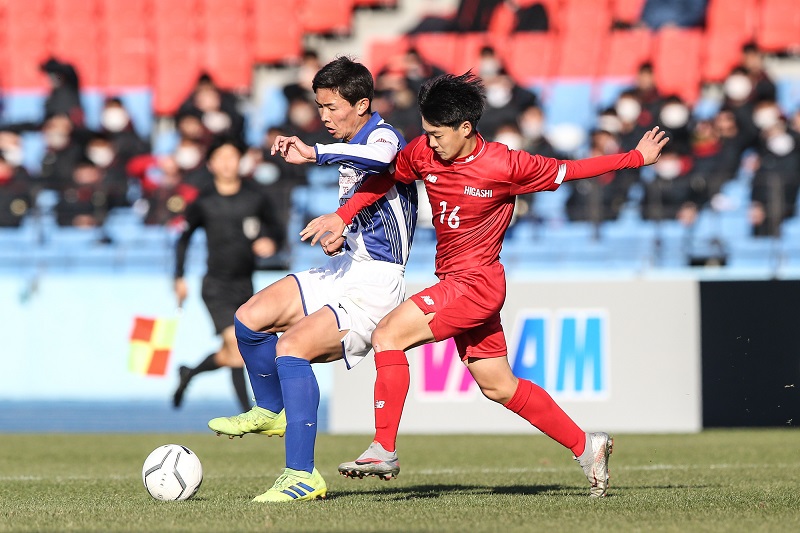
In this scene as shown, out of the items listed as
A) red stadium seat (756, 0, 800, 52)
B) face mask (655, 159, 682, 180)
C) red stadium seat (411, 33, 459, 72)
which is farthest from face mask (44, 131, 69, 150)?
red stadium seat (756, 0, 800, 52)

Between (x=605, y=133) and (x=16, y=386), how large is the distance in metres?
6.82

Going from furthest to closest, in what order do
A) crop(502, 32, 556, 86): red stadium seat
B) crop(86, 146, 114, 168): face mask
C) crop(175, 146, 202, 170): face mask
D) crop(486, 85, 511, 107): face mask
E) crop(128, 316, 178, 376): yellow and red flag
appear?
crop(502, 32, 556, 86): red stadium seat
crop(86, 146, 114, 168): face mask
crop(175, 146, 202, 170): face mask
crop(486, 85, 511, 107): face mask
crop(128, 316, 178, 376): yellow and red flag

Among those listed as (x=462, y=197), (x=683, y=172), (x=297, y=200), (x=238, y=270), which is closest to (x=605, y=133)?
(x=683, y=172)

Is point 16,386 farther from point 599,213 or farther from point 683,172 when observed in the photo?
point 683,172

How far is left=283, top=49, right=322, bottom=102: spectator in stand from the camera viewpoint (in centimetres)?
1583

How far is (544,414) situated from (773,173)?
310 inches

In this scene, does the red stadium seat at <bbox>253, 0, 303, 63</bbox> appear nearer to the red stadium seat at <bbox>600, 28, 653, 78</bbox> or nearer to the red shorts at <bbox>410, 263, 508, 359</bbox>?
the red stadium seat at <bbox>600, 28, 653, 78</bbox>

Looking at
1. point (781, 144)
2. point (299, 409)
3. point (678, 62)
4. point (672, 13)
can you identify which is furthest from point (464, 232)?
point (672, 13)

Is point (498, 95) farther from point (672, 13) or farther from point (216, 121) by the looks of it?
point (672, 13)

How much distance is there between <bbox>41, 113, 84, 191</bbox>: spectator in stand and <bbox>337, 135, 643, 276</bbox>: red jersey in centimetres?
987

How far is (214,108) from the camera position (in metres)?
16.0

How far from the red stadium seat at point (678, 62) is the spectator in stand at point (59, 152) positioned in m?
7.39

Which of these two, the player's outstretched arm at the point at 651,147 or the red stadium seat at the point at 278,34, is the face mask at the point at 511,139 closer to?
the red stadium seat at the point at 278,34

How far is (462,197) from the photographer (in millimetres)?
5777
